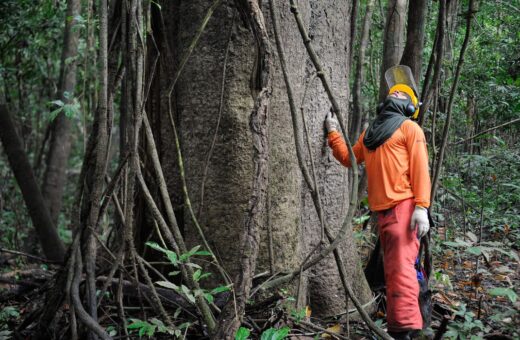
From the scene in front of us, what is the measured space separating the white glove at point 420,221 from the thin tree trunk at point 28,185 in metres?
4.72

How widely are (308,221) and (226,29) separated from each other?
1387 mm

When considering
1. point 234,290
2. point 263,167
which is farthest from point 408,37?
point 234,290

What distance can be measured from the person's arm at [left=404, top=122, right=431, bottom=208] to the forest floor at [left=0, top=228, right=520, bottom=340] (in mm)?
341

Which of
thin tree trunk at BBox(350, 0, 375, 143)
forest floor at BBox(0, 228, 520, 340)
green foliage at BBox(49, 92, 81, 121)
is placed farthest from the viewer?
thin tree trunk at BBox(350, 0, 375, 143)

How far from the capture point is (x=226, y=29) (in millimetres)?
3412

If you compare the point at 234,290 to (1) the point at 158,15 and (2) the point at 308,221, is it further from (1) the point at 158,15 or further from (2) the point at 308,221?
(1) the point at 158,15

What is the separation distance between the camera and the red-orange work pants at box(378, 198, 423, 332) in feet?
11.2

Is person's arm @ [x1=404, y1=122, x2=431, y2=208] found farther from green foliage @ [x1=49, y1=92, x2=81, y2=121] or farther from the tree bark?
green foliage @ [x1=49, y1=92, x2=81, y2=121]

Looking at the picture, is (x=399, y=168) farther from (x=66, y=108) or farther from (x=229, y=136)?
(x=66, y=108)

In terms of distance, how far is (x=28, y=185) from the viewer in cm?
670

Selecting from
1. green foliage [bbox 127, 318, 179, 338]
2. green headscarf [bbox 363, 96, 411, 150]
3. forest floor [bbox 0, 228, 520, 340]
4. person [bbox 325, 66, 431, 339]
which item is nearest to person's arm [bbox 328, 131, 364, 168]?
person [bbox 325, 66, 431, 339]

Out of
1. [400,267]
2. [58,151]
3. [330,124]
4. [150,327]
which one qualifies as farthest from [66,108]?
[58,151]

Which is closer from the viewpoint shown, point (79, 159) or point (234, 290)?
point (234, 290)

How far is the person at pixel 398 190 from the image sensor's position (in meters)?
3.46
